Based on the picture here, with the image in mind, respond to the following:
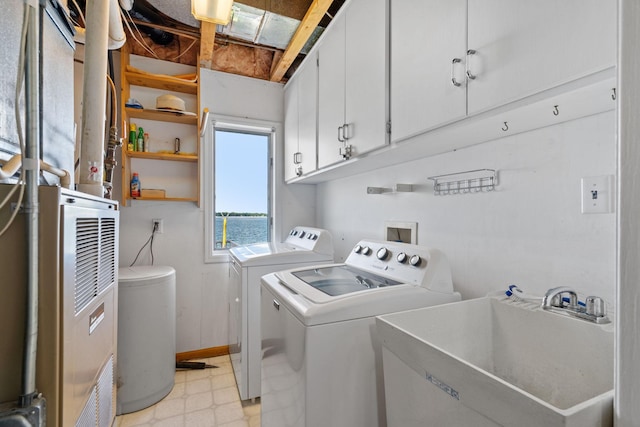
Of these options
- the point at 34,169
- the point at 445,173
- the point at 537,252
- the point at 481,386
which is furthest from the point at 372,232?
the point at 34,169

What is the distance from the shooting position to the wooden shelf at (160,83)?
2.43m

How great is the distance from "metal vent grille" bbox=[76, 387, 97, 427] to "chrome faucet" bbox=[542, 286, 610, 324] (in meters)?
1.54

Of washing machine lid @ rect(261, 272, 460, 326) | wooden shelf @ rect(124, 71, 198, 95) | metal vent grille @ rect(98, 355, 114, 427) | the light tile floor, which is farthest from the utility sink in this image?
wooden shelf @ rect(124, 71, 198, 95)

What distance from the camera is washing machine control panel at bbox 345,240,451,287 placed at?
130 centimetres

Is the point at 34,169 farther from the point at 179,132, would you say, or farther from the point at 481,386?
the point at 179,132

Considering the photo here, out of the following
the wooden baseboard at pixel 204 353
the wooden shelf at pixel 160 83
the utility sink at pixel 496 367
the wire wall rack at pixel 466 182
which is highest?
the wooden shelf at pixel 160 83

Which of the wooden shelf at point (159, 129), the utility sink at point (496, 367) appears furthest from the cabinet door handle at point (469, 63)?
the wooden shelf at point (159, 129)

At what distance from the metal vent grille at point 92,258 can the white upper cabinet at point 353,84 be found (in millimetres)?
1257

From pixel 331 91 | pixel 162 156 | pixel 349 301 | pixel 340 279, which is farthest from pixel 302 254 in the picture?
pixel 162 156

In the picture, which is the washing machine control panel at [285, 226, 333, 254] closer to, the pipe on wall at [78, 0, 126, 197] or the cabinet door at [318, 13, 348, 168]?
the cabinet door at [318, 13, 348, 168]

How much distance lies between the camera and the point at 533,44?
838 mm

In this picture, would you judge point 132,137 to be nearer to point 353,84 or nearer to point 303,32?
point 303,32

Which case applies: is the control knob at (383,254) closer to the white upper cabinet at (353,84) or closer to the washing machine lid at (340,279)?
the washing machine lid at (340,279)

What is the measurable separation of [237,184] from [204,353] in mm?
1668
